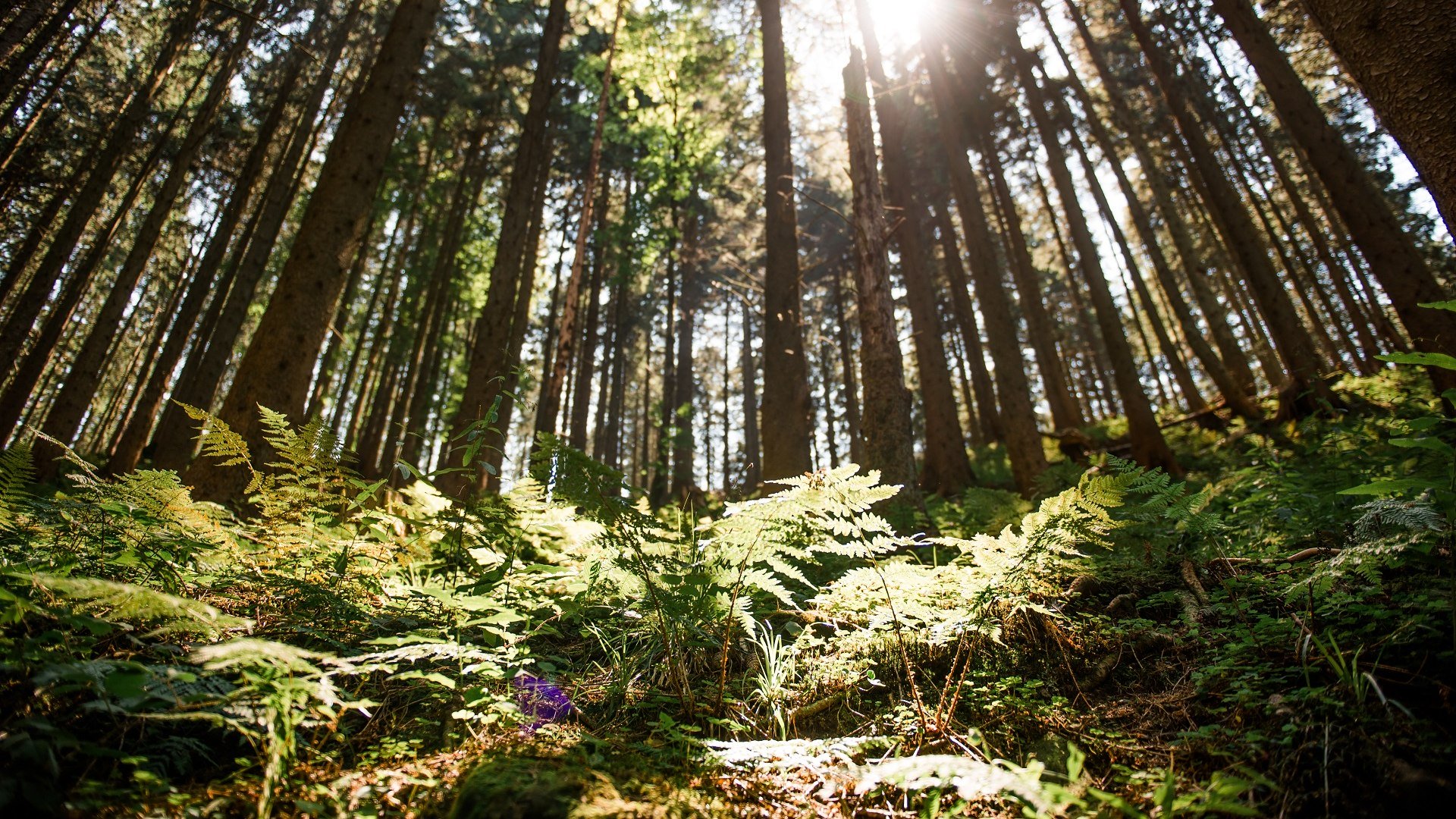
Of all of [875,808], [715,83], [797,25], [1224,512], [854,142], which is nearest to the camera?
[875,808]

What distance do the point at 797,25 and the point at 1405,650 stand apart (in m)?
13.0

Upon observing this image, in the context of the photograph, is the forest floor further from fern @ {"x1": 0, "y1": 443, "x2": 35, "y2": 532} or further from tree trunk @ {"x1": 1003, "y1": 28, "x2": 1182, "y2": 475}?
tree trunk @ {"x1": 1003, "y1": 28, "x2": 1182, "y2": 475}

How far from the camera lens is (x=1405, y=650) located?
187 cm

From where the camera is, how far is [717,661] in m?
2.88

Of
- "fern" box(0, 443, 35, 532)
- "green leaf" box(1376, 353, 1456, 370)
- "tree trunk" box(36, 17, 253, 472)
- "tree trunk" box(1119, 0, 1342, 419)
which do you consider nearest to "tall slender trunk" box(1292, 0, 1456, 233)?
"green leaf" box(1376, 353, 1456, 370)

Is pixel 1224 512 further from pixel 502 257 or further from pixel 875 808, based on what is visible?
pixel 502 257

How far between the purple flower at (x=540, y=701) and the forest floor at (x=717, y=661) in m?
0.01

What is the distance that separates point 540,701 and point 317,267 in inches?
182

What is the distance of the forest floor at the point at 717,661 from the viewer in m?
1.47

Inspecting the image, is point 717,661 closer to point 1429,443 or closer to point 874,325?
point 1429,443

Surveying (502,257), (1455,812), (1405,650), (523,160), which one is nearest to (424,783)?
(1455,812)

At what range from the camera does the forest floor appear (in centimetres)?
147

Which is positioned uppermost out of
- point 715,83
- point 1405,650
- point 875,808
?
point 715,83

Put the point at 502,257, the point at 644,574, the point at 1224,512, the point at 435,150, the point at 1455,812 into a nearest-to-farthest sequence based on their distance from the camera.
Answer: the point at 1455,812 < the point at 644,574 < the point at 1224,512 < the point at 502,257 < the point at 435,150
